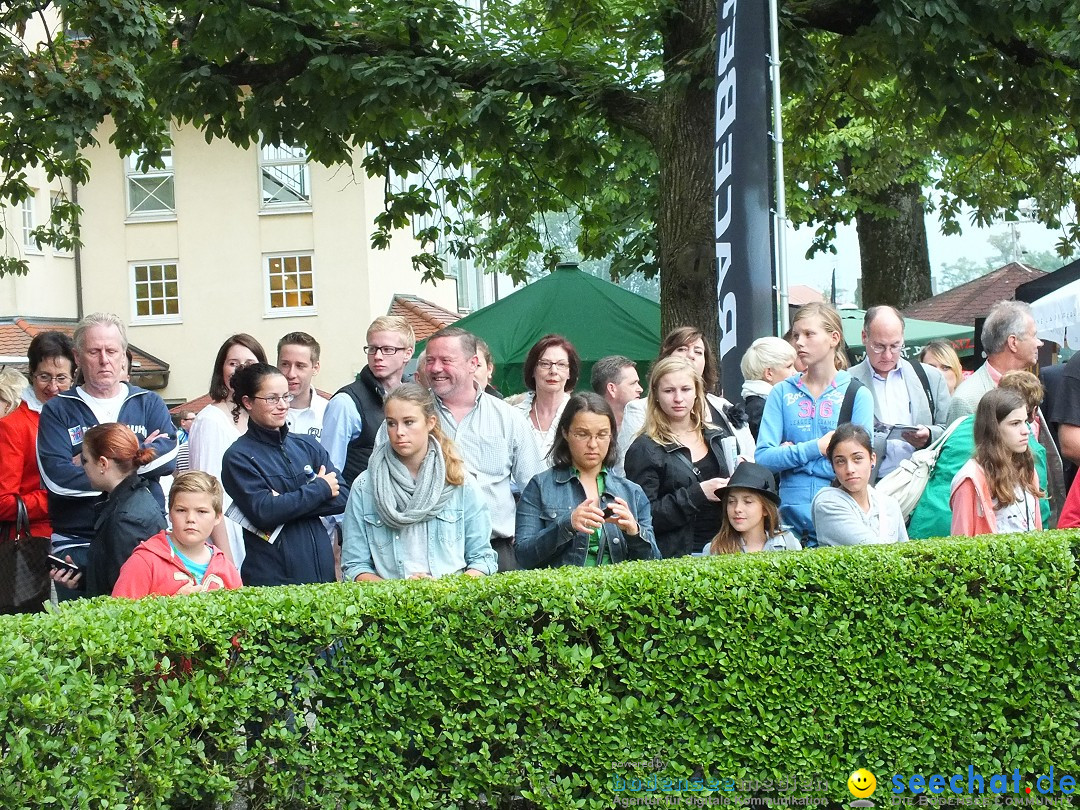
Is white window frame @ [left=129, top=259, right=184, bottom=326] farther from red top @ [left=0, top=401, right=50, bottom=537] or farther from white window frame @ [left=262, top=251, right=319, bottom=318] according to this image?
red top @ [left=0, top=401, right=50, bottom=537]

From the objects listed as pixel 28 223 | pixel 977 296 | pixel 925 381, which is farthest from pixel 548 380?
pixel 28 223

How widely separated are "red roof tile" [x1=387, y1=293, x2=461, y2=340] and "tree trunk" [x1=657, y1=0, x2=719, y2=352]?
23.3m

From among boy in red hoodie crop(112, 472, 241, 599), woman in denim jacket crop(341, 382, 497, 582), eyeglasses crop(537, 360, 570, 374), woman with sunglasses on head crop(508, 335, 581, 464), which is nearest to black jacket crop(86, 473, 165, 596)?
boy in red hoodie crop(112, 472, 241, 599)

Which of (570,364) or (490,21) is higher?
(490,21)

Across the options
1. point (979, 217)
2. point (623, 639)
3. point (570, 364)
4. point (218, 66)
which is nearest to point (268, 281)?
point (979, 217)

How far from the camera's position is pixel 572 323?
1473 centimetres

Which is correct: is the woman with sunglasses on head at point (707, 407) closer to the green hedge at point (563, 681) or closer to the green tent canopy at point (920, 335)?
the green hedge at point (563, 681)

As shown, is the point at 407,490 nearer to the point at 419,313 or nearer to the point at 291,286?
the point at 419,313

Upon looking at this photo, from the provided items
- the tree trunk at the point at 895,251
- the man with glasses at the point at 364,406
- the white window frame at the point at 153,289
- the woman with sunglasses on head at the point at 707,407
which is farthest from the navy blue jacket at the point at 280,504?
the white window frame at the point at 153,289

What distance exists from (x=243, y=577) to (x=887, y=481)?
3212mm

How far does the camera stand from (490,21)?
45.3ft

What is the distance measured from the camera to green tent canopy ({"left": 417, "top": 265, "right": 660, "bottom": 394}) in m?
14.4

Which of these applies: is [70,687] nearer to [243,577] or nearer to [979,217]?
[243,577]

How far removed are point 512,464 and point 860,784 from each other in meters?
2.37
